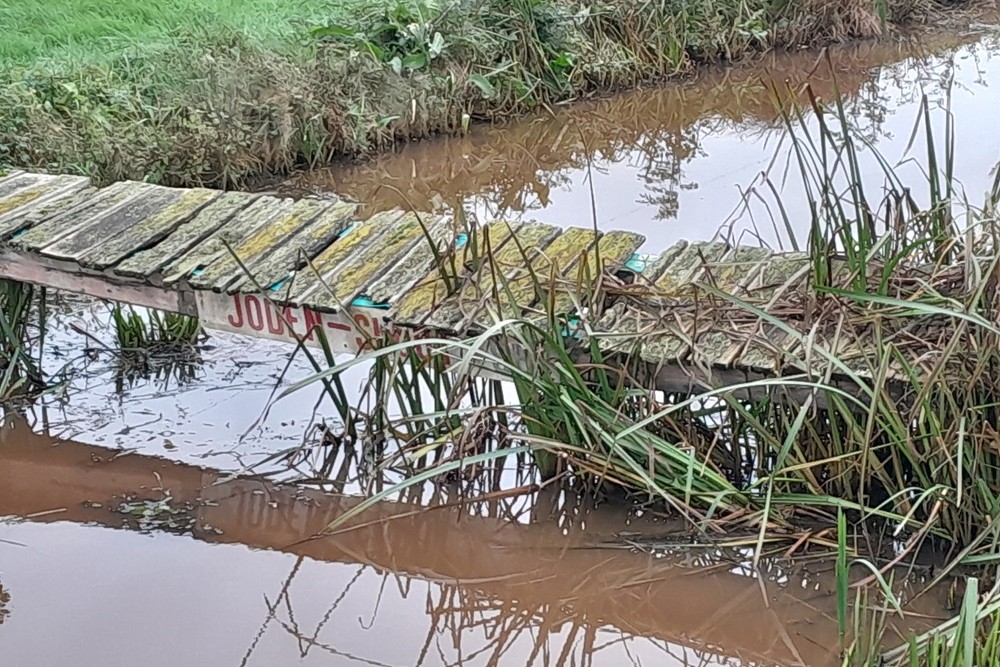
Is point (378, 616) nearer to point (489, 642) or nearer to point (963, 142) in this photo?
point (489, 642)

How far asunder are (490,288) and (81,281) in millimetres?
1281

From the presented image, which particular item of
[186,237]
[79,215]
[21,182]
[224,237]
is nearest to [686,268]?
[224,237]

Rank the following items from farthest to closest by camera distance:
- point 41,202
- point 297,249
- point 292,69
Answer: point 292,69 → point 41,202 → point 297,249

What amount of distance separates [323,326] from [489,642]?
105cm

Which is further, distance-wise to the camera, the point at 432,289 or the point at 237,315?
the point at 237,315

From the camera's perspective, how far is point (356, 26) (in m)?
7.03

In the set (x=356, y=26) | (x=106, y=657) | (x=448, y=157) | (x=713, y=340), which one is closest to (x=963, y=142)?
(x=448, y=157)

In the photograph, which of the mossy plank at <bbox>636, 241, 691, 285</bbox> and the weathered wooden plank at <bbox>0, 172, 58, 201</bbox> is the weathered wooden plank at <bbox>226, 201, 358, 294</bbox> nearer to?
the mossy plank at <bbox>636, 241, 691, 285</bbox>

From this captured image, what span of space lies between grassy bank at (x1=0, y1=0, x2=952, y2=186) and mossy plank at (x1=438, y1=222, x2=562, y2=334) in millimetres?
2790

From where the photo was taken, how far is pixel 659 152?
22.2 ft

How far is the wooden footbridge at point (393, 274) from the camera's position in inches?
109

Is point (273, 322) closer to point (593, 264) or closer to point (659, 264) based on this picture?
point (593, 264)

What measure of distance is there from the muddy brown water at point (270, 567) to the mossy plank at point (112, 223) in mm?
544

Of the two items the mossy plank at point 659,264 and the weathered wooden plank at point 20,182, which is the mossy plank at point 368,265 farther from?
the weathered wooden plank at point 20,182
